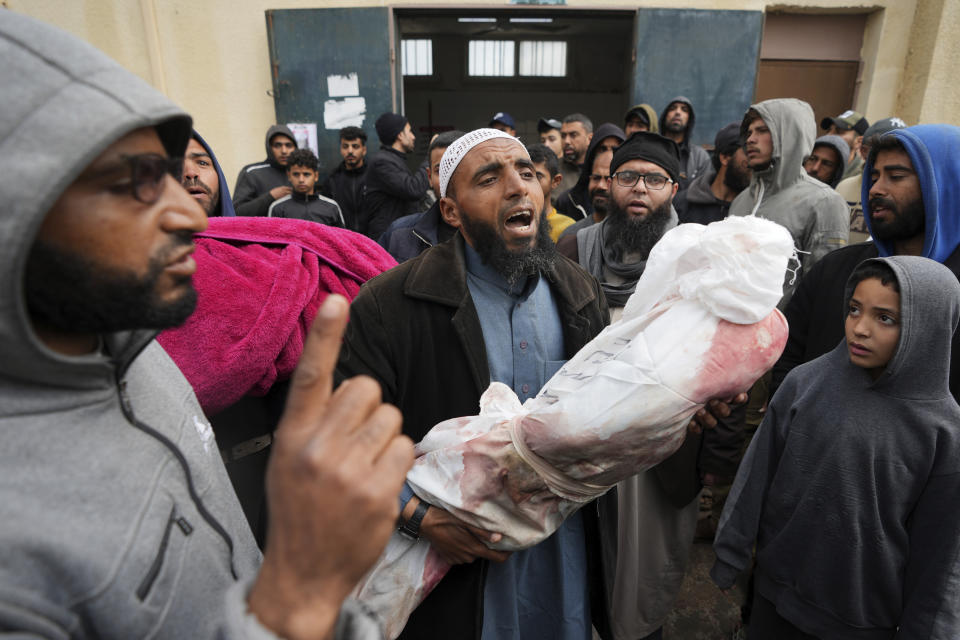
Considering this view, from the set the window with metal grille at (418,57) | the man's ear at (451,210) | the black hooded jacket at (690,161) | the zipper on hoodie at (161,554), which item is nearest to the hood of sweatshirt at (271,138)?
the black hooded jacket at (690,161)

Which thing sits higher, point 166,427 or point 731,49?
point 731,49

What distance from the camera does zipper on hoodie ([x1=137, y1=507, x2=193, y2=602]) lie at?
2.58 ft

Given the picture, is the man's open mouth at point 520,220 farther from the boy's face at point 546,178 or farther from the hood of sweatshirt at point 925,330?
the boy's face at point 546,178

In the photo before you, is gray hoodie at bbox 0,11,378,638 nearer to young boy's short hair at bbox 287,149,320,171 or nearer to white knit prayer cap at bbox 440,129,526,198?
white knit prayer cap at bbox 440,129,526,198

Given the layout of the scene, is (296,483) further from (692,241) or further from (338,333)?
(692,241)

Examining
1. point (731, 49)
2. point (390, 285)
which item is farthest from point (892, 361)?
point (731, 49)

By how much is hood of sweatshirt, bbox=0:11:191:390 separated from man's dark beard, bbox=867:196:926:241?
278cm

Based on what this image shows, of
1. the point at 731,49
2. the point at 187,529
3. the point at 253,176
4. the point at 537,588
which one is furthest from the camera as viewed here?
the point at 731,49

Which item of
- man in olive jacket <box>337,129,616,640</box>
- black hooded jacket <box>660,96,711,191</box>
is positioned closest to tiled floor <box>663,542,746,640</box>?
man in olive jacket <box>337,129,616,640</box>

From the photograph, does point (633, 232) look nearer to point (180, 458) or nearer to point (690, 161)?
point (180, 458)

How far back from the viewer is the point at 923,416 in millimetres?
1679

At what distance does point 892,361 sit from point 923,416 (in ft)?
0.64

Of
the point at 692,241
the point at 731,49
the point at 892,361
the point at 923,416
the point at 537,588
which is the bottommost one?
the point at 537,588

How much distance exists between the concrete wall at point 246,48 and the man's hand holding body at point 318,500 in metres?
7.07
